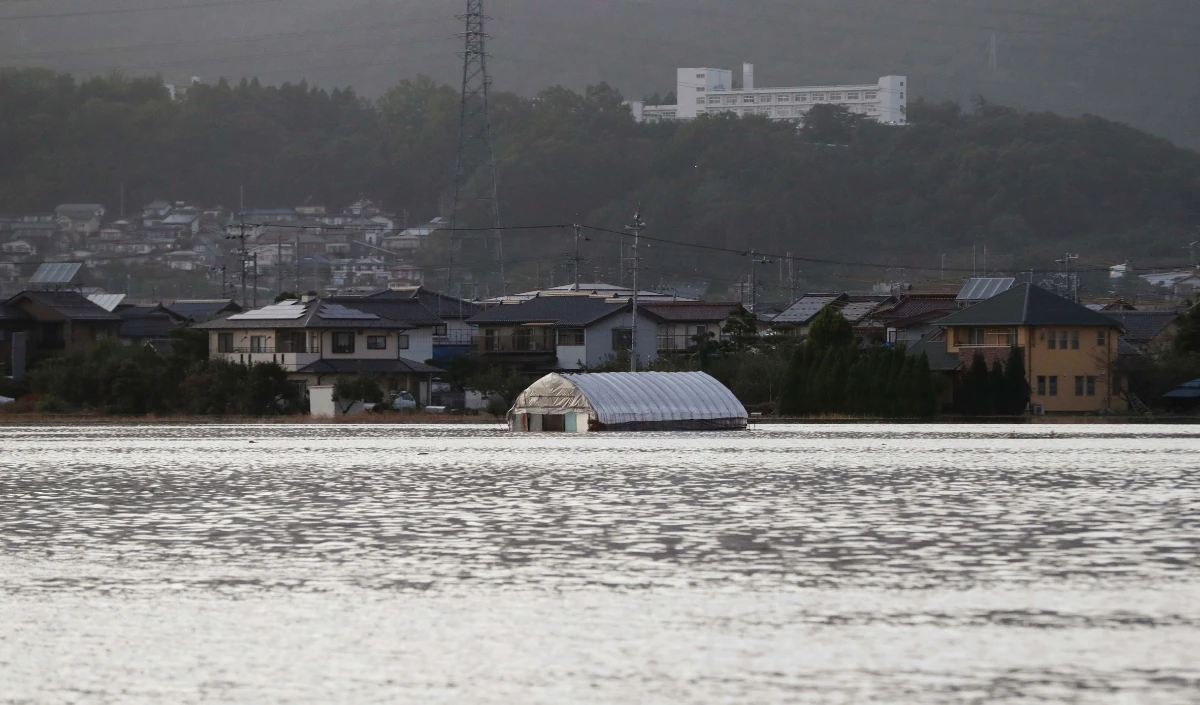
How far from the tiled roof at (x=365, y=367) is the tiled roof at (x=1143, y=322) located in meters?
29.2

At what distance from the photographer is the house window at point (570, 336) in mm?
76562

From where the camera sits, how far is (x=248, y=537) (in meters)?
19.8

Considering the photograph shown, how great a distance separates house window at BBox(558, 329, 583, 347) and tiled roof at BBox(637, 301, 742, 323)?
316cm

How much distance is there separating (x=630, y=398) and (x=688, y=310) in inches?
1249

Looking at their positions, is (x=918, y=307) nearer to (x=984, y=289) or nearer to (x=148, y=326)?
(x=984, y=289)

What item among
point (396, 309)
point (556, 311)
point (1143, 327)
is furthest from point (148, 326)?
point (1143, 327)

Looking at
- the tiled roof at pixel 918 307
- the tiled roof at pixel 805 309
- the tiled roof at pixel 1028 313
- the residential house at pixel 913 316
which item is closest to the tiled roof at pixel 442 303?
the tiled roof at pixel 805 309

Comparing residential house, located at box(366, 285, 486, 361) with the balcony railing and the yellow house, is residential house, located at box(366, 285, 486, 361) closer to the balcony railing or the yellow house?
the balcony railing

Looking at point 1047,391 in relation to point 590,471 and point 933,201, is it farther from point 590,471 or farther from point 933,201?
point 933,201

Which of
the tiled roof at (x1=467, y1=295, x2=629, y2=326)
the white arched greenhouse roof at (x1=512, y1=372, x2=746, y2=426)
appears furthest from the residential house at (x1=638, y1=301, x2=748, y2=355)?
the white arched greenhouse roof at (x1=512, y1=372, x2=746, y2=426)

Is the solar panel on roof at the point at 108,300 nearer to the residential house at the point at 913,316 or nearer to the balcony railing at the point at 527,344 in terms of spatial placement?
the balcony railing at the point at 527,344

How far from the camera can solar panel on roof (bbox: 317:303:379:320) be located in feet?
231

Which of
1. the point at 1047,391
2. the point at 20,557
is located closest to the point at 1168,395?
the point at 1047,391

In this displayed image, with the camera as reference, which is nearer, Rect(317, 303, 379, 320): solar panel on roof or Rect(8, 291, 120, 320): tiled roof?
Rect(317, 303, 379, 320): solar panel on roof
